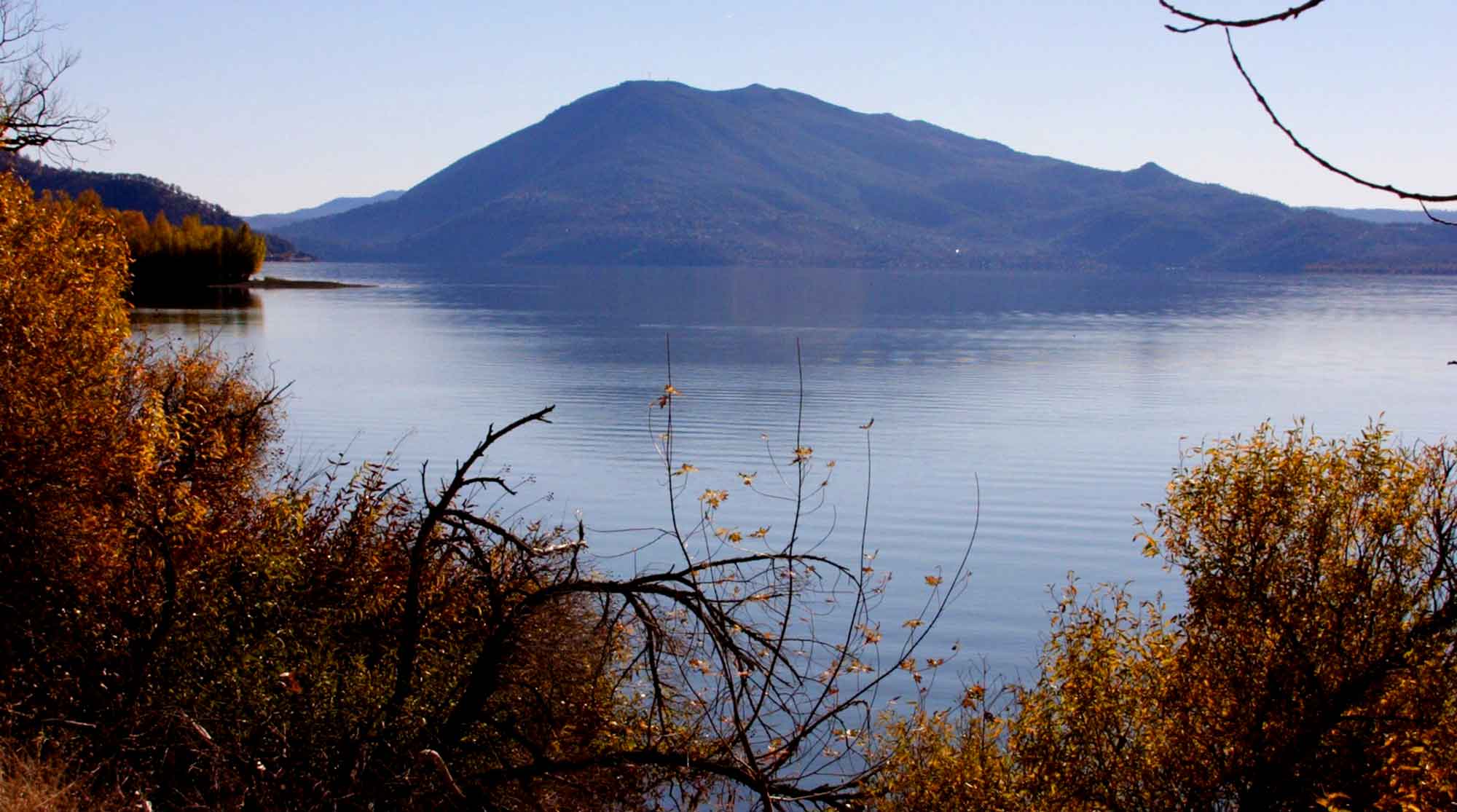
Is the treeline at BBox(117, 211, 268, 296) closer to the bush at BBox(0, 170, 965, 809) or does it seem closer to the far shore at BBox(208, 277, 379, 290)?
the far shore at BBox(208, 277, 379, 290)

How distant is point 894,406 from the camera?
57281 mm

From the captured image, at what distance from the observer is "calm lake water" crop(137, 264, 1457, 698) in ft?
108

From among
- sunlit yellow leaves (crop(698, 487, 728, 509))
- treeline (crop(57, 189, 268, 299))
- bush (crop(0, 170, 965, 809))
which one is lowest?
bush (crop(0, 170, 965, 809))

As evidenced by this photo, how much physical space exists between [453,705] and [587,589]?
14.0ft

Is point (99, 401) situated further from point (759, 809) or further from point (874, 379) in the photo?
point (874, 379)

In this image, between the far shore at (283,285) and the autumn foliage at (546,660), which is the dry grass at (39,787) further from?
the far shore at (283,285)

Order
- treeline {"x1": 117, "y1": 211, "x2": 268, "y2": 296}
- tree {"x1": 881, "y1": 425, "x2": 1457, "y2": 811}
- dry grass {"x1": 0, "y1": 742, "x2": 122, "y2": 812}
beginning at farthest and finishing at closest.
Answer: treeline {"x1": 117, "y1": 211, "x2": 268, "y2": 296} < tree {"x1": 881, "y1": 425, "x2": 1457, "y2": 811} < dry grass {"x1": 0, "y1": 742, "x2": 122, "y2": 812}

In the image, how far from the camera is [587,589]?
12.2m

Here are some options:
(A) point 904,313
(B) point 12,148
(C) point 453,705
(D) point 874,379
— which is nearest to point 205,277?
(A) point 904,313

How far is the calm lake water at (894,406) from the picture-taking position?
32.9 meters

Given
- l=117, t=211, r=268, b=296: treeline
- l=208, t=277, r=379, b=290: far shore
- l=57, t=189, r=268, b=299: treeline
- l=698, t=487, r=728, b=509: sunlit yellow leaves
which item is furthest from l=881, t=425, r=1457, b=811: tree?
l=208, t=277, r=379, b=290: far shore

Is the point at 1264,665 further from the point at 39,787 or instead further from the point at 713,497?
the point at 39,787

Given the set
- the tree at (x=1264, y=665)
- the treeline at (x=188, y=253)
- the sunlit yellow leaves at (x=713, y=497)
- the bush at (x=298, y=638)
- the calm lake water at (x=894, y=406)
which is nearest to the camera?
the sunlit yellow leaves at (x=713, y=497)

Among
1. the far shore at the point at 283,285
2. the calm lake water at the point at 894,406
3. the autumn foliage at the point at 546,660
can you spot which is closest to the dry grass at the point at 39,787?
the autumn foliage at the point at 546,660
